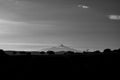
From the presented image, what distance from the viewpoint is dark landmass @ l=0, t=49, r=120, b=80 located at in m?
67.6

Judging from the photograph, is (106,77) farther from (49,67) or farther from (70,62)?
(49,67)

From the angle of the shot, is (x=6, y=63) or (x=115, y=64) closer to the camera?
(x=6, y=63)

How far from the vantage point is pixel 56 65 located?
73500 mm

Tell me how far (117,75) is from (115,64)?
654 centimetres

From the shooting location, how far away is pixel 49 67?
71.8 m

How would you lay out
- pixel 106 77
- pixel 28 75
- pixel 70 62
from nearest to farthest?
pixel 28 75
pixel 106 77
pixel 70 62

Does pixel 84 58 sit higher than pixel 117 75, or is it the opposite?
pixel 84 58

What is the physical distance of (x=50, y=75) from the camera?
2704 inches

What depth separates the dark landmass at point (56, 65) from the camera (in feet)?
222

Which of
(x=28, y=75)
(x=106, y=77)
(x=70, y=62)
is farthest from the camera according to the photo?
(x=70, y=62)

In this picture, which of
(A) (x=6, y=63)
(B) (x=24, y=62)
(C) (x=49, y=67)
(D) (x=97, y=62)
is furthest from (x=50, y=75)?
(D) (x=97, y=62)

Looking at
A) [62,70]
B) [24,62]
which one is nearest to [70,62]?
[62,70]

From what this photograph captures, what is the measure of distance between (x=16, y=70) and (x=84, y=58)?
23423 mm

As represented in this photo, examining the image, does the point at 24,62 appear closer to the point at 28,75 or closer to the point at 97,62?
the point at 28,75
